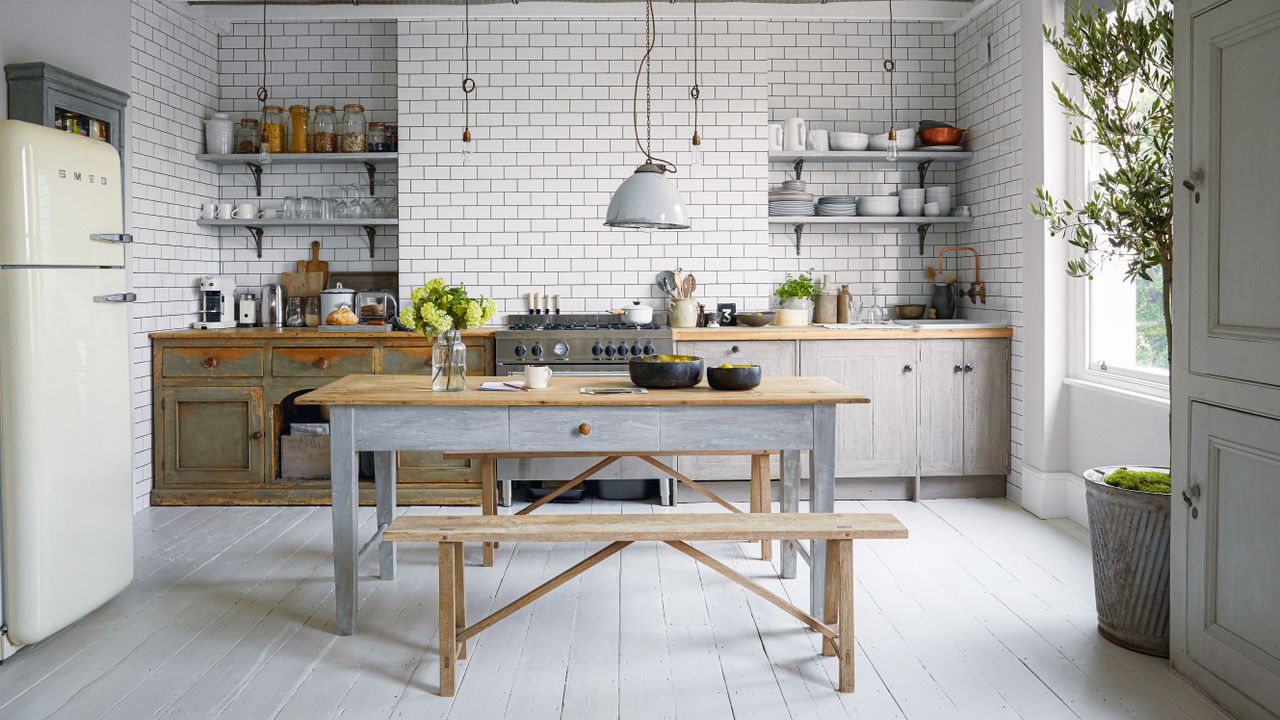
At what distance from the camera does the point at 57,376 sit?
3.85m

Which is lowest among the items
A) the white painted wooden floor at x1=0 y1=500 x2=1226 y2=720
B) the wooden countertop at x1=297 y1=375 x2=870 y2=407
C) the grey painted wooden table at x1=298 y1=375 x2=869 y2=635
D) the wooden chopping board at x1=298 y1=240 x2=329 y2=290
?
the white painted wooden floor at x1=0 y1=500 x2=1226 y2=720

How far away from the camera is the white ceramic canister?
688 centimetres

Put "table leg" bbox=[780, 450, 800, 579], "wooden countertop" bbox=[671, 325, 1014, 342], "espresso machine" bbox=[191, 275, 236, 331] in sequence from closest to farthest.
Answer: "table leg" bbox=[780, 450, 800, 579] < "wooden countertop" bbox=[671, 325, 1014, 342] < "espresso machine" bbox=[191, 275, 236, 331]

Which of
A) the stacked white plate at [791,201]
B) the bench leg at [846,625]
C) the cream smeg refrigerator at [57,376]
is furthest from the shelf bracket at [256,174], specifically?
the bench leg at [846,625]

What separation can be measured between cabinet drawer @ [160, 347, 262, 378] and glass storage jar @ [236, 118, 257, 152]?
1700 millimetres

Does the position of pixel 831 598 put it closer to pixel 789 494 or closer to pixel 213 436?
pixel 789 494

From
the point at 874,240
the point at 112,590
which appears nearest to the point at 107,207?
the point at 112,590

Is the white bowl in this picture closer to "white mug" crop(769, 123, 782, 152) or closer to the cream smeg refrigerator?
"white mug" crop(769, 123, 782, 152)

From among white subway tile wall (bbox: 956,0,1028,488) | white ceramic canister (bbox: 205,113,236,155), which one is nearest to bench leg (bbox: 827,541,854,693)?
white subway tile wall (bbox: 956,0,1028,488)

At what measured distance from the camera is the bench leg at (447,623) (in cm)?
336

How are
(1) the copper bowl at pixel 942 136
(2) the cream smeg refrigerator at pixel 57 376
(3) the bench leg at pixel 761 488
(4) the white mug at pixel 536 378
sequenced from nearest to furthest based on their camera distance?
1. (2) the cream smeg refrigerator at pixel 57 376
2. (4) the white mug at pixel 536 378
3. (3) the bench leg at pixel 761 488
4. (1) the copper bowl at pixel 942 136

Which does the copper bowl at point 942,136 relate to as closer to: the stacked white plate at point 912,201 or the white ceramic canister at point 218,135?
the stacked white plate at point 912,201

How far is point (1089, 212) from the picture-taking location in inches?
155

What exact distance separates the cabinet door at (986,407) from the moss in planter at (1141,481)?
90.6 inches
